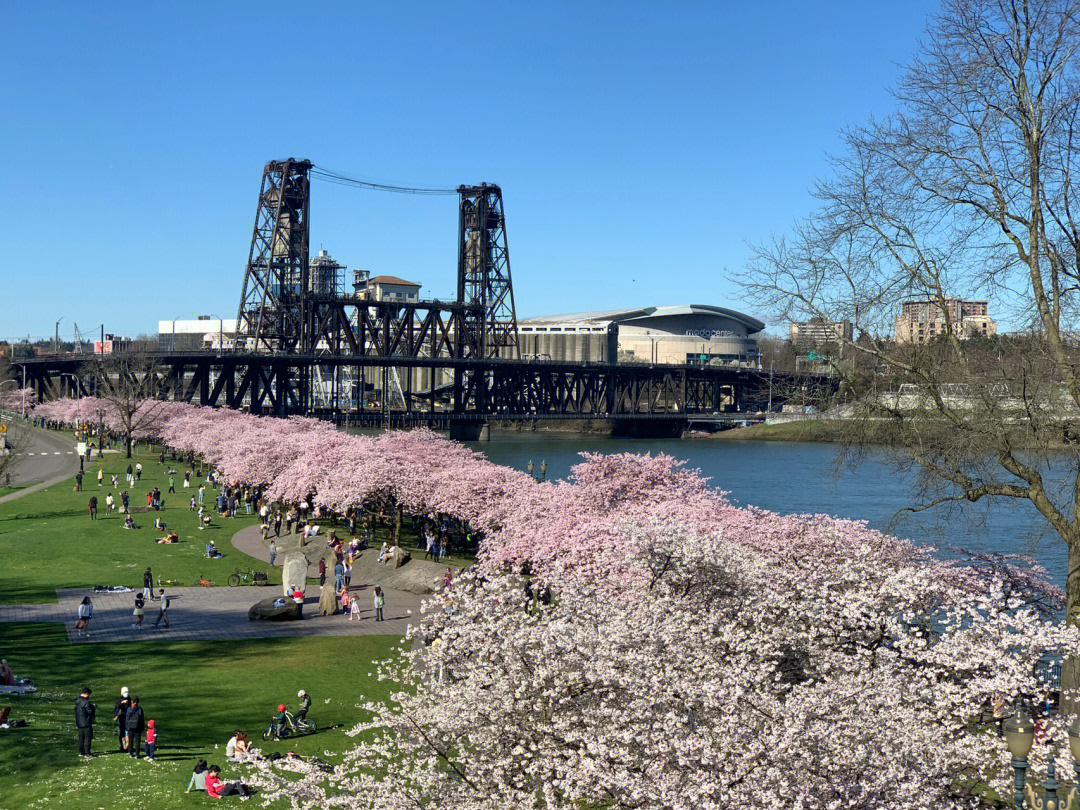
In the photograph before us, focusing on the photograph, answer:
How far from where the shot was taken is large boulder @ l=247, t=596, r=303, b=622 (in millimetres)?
32250

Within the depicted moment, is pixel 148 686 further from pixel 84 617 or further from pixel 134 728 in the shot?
pixel 84 617

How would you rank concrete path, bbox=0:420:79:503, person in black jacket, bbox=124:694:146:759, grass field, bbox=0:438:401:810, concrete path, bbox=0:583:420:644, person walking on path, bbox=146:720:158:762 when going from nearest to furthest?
1. grass field, bbox=0:438:401:810
2. person walking on path, bbox=146:720:158:762
3. person in black jacket, bbox=124:694:146:759
4. concrete path, bbox=0:583:420:644
5. concrete path, bbox=0:420:79:503

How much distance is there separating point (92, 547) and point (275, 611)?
A: 15.9 meters

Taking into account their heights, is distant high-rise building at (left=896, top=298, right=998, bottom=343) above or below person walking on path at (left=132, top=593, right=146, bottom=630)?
above

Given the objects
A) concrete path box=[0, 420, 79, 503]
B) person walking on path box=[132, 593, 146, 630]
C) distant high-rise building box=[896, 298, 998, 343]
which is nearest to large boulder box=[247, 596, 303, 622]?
person walking on path box=[132, 593, 146, 630]

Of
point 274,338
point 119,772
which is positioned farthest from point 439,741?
point 274,338

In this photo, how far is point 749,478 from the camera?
85375mm

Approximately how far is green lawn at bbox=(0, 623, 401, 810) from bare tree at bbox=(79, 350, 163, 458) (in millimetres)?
59625

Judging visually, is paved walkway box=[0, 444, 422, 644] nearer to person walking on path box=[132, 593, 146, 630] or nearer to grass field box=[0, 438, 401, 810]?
person walking on path box=[132, 593, 146, 630]

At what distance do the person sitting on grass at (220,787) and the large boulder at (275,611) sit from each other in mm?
14326

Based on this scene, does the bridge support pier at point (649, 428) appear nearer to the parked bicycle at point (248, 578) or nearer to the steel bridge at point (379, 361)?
the steel bridge at point (379, 361)

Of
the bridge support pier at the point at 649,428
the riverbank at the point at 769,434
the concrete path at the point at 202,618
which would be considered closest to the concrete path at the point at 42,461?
the concrete path at the point at 202,618

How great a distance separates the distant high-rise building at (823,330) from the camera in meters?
19.0

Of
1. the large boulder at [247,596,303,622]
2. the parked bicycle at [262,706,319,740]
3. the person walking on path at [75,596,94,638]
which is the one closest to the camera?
the parked bicycle at [262,706,319,740]
